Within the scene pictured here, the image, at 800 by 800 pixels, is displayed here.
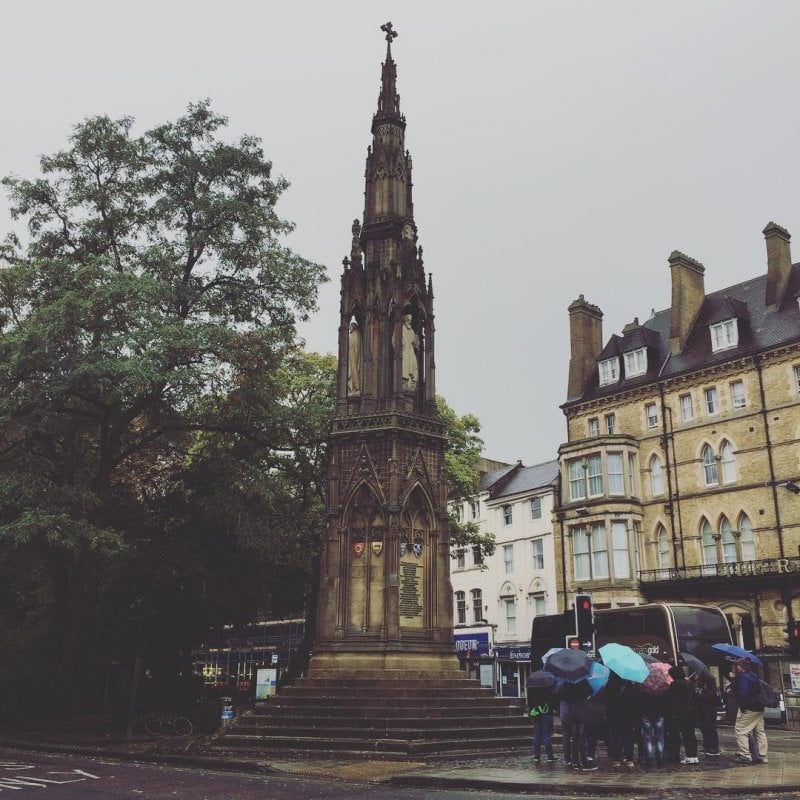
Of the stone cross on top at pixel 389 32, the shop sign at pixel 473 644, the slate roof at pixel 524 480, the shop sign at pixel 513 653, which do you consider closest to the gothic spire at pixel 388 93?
the stone cross on top at pixel 389 32

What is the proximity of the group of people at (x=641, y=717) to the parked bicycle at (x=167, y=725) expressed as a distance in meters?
11.9

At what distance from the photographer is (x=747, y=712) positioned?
13.8m

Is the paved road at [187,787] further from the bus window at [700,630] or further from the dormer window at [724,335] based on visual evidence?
the dormer window at [724,335]

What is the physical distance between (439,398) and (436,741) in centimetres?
2298

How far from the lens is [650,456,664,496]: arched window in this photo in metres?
44.1

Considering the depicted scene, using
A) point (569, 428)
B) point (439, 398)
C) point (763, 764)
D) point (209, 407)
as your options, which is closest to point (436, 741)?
point (763, 764)

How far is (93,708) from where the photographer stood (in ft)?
90.1

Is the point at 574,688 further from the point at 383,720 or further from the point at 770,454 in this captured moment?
the point at 770,454

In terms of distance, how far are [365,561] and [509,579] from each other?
35765 mm

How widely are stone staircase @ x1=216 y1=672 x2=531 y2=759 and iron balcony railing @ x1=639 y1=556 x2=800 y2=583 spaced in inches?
929

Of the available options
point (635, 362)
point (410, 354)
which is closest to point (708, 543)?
point (635, 362)

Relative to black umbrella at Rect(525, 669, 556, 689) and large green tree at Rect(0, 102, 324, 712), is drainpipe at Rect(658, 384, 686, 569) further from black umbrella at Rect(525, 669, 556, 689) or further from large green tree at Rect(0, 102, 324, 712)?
black umbrella at Rect(525, 669, 556, 689)

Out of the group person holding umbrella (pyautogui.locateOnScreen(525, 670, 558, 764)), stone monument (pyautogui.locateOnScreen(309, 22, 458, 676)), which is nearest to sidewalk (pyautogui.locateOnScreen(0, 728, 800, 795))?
person holding umbrella (pyautogui.locateOnScreen(525, 670, 558, 764))

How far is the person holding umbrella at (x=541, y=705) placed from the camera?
14195 millimetres
